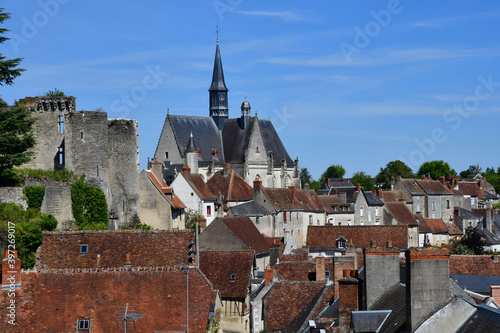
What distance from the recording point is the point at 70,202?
122 feet

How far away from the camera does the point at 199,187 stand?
2335 inches

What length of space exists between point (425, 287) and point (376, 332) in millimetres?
2026

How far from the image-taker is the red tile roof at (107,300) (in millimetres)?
21141

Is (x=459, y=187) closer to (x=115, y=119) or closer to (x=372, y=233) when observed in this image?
(x=372, y=233)

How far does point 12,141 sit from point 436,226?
2091 inches

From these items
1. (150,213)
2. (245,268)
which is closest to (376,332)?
(245,268)

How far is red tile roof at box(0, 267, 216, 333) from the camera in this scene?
2114cm

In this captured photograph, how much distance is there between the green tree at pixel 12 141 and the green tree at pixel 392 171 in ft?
302

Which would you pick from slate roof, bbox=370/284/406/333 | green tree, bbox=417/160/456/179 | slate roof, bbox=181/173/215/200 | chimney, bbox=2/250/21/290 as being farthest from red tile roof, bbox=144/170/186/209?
green tree, bbox=417/160/456/179

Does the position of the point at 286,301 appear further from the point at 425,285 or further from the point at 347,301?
the point at 425,285

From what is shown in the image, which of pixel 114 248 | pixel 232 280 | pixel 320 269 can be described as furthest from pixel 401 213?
pixel 114 248

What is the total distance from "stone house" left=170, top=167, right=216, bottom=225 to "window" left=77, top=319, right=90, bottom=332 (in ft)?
117

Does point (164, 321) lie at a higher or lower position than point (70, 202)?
lower

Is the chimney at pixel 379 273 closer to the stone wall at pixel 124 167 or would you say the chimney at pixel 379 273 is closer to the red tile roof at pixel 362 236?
the stone wall at pixel 124 167
